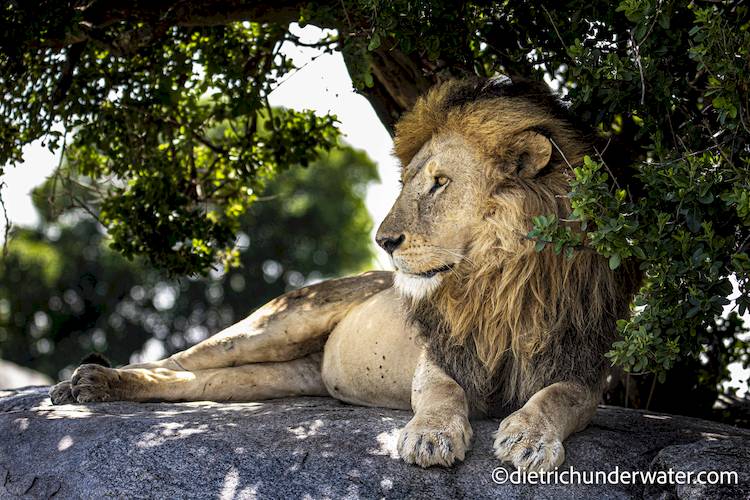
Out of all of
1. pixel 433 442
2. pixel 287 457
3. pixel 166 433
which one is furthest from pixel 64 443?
pixel 433 442

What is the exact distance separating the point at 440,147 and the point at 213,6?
6.74ft

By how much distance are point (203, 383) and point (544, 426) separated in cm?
223

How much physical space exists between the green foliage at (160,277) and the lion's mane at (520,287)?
87.6 feet

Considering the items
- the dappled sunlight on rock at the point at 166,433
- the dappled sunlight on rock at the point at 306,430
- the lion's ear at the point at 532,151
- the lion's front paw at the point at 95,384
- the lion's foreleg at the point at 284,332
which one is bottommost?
the dappled sunlight on rock at the point at 166,433

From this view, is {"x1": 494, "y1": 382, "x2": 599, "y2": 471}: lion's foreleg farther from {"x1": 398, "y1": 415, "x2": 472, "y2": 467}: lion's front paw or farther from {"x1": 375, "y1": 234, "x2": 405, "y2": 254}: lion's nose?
{"x1": 375, "y1": 234, "x2": 405, "y2": 254}: lion's nose

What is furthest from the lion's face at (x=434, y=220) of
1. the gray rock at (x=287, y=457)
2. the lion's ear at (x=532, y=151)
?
the gray rock at (x=287, y=457)

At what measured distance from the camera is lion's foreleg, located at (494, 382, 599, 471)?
397cm

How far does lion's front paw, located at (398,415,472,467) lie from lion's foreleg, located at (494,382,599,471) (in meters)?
0.14

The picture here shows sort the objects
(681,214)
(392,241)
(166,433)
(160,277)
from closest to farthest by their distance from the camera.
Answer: (681,214) → (166,433) → (392,241) → (160,277)

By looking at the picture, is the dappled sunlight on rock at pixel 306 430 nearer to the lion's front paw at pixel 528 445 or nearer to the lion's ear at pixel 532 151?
the lion's front paw at pixel 528 445

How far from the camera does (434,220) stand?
4566mm

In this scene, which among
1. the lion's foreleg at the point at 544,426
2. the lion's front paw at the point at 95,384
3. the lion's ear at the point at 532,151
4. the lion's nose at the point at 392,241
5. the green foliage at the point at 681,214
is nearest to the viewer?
the green foliage at the point at 681,214

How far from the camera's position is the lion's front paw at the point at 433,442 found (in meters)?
3.98

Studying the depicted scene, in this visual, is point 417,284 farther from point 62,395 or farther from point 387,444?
point 62,395
